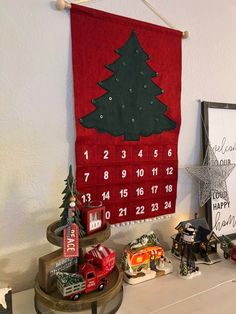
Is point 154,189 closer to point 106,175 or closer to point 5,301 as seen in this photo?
point 106,175

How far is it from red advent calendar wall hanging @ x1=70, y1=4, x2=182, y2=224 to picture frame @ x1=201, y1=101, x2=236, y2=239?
5.9 inches

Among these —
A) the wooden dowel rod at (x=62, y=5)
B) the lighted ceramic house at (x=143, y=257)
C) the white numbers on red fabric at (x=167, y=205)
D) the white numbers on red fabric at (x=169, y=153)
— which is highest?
the wooden dowel rod at (x=62, y=5)

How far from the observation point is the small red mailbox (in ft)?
2.22

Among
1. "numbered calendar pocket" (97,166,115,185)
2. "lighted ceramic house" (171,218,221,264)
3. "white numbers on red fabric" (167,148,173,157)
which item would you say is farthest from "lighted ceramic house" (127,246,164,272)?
"white numbers on red fabric" (167,148,173,157)

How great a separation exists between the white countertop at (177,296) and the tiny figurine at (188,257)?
0.06ft

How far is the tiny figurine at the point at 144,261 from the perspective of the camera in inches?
32.0

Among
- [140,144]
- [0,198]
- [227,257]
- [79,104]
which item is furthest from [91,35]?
[227,257]

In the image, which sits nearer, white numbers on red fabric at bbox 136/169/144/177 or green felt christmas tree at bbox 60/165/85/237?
green felt christmas tree at bbox 60/165/85/237

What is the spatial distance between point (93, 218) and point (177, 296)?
12.1 inches

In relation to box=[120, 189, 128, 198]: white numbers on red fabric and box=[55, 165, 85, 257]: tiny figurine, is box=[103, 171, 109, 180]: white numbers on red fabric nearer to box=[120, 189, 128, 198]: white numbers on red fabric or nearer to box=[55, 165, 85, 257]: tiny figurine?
box=[120, 189, 128, 198]: white numbers on red fabric

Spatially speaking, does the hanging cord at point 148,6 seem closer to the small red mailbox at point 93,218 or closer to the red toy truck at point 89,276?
the small red mailbox at point 93,218

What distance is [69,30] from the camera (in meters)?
A: 0.81

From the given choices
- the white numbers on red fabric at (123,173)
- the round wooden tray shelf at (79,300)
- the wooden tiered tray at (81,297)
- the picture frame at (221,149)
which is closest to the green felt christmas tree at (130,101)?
the white numbers on red fabric at (123,173)

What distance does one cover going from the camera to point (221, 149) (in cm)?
112
